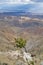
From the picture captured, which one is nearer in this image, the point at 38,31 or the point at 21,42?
the point at 21,42

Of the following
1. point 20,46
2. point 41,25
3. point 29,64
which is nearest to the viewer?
point 29,64

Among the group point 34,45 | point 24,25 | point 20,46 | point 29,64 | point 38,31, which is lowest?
point 24,25

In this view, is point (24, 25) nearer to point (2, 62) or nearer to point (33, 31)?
point (33, 31)

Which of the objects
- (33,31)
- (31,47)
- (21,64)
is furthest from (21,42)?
(33,31)

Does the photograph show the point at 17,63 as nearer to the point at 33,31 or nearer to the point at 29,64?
the point at 29,64

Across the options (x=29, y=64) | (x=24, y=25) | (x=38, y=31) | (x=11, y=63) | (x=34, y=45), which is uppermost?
(x=11, y=63)

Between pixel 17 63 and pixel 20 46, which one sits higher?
pixel 17 63

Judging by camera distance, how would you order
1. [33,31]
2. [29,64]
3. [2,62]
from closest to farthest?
[2,62] < [29,64] < [33,31]

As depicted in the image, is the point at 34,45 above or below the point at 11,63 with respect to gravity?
below

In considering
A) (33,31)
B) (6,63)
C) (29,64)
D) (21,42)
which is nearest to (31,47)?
(21,42)
